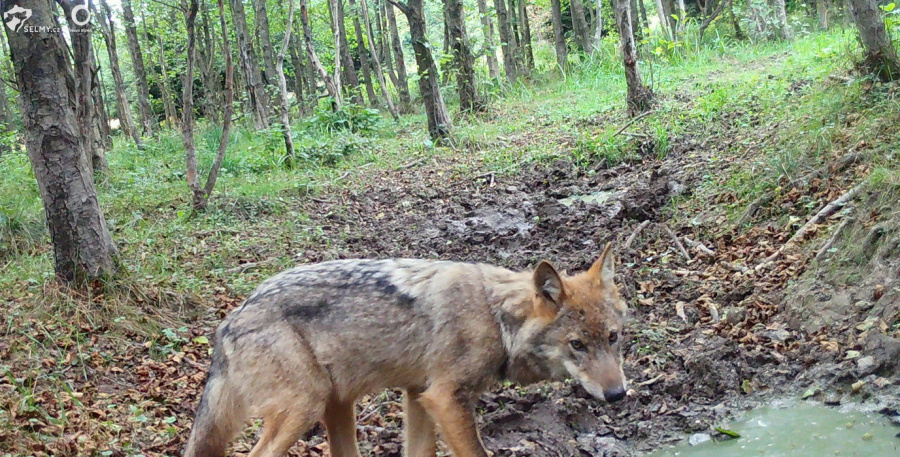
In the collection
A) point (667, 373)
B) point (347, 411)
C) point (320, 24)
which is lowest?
point (667, 373)

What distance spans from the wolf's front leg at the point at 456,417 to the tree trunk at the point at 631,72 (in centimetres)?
1020

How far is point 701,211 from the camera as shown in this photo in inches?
319

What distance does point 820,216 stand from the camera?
6633 millimetres

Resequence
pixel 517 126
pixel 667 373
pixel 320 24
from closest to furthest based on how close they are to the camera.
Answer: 1. pixel 667 373
2. pixel 517 126
3. pixel 320 24

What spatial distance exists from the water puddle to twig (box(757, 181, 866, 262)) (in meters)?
2.15

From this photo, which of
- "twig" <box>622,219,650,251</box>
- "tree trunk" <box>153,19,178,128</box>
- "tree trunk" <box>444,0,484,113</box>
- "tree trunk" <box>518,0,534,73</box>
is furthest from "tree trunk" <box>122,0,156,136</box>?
"twig" <box>622,219,650,251</box>

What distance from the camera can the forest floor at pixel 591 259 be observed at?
5.02 m

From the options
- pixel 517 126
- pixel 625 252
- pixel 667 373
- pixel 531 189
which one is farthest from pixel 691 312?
pixel 517 126

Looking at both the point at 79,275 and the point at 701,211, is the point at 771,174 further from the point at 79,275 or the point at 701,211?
the point at 79,275

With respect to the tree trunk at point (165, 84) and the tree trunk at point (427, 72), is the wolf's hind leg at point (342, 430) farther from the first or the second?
the tree trunk at point (165, 84)

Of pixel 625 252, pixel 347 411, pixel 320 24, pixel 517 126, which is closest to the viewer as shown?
pixel 347 411

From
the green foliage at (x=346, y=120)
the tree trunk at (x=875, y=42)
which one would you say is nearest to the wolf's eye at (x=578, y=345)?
the tree trunk at (x=875, y=42)

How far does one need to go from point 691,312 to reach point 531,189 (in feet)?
15.4

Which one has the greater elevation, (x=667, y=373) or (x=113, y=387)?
(x=113, y=387)
